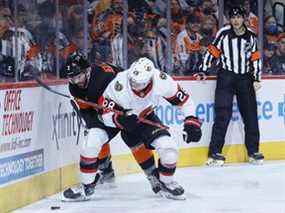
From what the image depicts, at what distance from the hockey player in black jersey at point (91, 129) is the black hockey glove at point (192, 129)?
407 mm

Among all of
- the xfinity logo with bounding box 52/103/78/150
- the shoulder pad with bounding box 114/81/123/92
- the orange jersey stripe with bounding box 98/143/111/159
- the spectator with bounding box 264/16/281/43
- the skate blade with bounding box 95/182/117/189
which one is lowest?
the skate blade with bounding box 95/182/117/189

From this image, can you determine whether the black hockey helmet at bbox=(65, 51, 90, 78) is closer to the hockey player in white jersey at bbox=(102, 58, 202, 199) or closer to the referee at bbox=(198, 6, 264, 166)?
the hockey player in white jersey at bbox=(102, 58, 202, 199)

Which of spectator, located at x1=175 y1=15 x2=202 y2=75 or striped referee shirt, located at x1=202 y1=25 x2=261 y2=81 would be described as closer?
striped referee shirt, located at x1=202 y1=25 x2=261 y2=81

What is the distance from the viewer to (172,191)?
5797mm

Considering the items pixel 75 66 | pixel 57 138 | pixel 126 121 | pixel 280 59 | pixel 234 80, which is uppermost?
pixel 75 66

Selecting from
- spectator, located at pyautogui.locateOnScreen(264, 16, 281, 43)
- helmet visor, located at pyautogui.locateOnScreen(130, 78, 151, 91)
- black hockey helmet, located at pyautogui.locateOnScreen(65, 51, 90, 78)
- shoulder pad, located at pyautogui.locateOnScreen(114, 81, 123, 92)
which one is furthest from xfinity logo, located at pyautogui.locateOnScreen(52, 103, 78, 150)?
spectator, located at pyautogui.locateOnScreen(264, 16, 281, 43)

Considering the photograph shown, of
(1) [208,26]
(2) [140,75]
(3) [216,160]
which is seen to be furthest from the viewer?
(1) [208,26]

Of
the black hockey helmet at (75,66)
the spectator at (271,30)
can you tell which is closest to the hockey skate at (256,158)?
the spectator at (271,30)

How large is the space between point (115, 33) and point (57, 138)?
2.99m

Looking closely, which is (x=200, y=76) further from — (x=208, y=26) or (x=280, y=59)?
(x=280, y=59)

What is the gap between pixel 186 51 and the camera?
30.5 ft

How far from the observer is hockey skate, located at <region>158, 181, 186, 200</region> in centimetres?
578

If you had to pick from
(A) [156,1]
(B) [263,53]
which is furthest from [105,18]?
(B) [263,53]

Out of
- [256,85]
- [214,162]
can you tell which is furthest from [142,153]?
[256,85]
